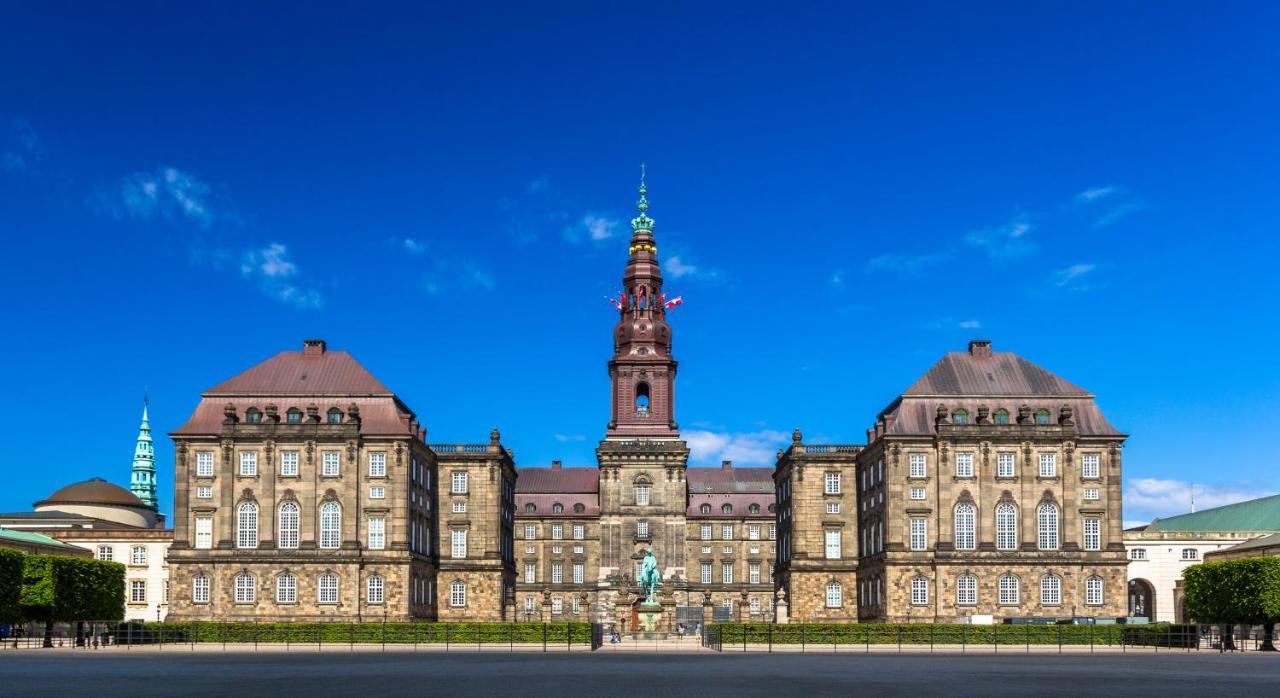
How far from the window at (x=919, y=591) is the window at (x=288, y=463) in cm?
4496

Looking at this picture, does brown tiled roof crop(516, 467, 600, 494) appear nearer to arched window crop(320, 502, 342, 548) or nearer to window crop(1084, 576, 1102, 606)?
arched window crop(320, 502, 342, 548)

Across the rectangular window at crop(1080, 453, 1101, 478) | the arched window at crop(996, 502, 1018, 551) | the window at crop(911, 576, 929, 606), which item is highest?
the rectangular window at crop(1080, 453, 1101, 478)

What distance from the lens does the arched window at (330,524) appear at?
104 metres

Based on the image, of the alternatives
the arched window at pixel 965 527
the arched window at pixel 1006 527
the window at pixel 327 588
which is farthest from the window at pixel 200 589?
the arched window at pixel 1006 527

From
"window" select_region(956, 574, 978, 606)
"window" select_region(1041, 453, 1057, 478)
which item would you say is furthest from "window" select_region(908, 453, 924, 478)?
"window" select_region(1041, 453, 1057, 478)

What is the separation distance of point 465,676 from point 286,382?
210ft

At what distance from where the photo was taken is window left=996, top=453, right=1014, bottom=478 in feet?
339

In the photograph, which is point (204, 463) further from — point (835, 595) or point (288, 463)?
point (835, 595)

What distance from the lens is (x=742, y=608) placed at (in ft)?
459

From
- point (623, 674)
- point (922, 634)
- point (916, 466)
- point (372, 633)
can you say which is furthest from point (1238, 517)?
point (623, 674)

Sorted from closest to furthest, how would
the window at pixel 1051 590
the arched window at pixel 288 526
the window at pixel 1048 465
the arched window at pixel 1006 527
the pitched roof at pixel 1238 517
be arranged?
the window at pixel 1051 590 < the arched window at pixel 1006 527 < the window at pixel 1048 465 < the arched window at pixel 288 526 < the pitched roof at pixel 1238 517

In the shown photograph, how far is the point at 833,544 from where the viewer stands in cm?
11725

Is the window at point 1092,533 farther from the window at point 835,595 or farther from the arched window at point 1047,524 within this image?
the window at point 835,595

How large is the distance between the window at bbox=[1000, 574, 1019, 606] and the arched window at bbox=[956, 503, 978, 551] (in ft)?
10.6
